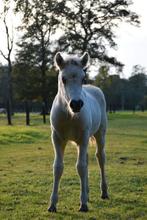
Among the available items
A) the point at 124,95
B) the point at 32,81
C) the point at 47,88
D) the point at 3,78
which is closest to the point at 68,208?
the point at 47,88

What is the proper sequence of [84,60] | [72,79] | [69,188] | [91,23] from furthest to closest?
[91,23]
[69,188]
[84,60]
[72,79]

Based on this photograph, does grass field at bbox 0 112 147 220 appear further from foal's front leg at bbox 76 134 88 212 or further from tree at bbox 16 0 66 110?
tree at bbox 16 0 66 110

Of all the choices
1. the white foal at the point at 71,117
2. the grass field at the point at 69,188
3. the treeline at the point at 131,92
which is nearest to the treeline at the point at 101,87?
the treeline at the point at 131,92

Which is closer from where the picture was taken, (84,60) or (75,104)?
(75,104)

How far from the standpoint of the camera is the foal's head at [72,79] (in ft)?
22.1

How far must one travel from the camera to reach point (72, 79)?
23.0 ft

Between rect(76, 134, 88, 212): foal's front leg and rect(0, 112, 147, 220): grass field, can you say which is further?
rect(76, 134, 88, 212): foal's front leg

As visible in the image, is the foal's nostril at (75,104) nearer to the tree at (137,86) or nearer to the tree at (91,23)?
the tree at (91,23)

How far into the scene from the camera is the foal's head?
6.73 metres

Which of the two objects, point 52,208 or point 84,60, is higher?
point 84,60

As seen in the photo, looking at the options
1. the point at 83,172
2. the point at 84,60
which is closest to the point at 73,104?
the point at 84,60

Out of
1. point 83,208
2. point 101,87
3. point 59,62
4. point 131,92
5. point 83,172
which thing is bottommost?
point 131,92

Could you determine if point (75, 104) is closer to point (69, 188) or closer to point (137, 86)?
point (69, 188)

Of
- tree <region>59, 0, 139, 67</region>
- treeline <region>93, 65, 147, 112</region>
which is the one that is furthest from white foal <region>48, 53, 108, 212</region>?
treeline <region>93, 65, 147, 112</region>
